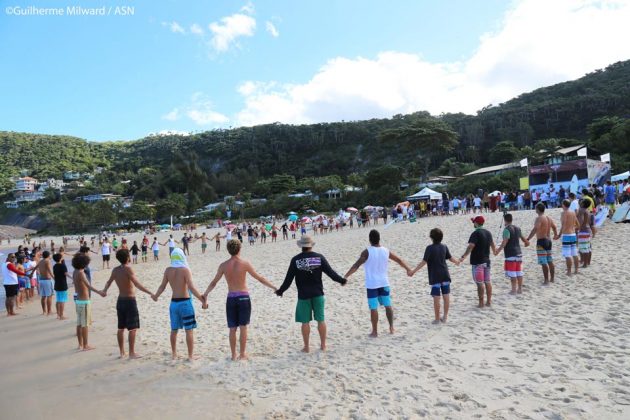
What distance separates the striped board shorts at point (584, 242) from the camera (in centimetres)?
843

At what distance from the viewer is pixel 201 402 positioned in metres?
4.32

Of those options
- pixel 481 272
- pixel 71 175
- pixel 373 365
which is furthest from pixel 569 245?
pixel 71 175

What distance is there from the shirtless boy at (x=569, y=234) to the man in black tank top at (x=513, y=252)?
1.44 m

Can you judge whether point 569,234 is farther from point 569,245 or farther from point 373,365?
point 373,365

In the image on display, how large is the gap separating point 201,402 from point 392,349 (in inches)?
93.8

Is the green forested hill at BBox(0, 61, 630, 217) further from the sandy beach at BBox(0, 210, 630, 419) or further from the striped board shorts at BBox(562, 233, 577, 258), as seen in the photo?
the sandy beach at BBox(0, 210, 630, 419)

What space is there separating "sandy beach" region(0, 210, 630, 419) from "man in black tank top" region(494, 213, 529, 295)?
27 cm

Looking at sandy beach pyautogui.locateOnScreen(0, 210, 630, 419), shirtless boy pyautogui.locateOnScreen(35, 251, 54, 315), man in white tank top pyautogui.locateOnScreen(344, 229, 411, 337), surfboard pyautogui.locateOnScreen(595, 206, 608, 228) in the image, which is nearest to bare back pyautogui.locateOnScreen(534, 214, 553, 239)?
sandy beach pyautogui.locateOnScreen(0, 210, 630, 419)

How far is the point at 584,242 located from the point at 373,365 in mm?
6182

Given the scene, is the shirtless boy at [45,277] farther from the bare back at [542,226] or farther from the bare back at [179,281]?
the bare back at [542,226]

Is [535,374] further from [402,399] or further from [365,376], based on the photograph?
[365,376]

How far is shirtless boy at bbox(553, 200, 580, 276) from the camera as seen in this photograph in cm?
798

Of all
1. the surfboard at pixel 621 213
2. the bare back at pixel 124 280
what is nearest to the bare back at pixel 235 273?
the bare back at pixel 124 280

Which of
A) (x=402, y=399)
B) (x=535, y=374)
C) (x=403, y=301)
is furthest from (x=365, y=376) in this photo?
(x=403, y=301)
